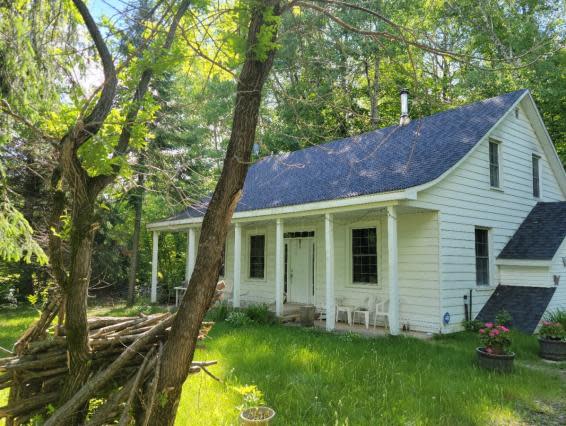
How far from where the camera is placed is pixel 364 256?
12.0 metres

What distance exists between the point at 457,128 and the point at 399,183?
149 inches

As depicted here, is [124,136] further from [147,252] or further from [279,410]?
[147,252]

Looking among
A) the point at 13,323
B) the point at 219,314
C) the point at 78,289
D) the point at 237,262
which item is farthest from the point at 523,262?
the point at 13,323

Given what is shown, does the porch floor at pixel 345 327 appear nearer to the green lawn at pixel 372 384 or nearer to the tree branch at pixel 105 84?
the green lawn at pixel 372 384

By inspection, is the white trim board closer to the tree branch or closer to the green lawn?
the green lawn

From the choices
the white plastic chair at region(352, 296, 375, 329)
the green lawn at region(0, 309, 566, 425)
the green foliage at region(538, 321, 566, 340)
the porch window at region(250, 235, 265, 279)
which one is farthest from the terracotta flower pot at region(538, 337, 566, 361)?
the porch window at region(250, 235, 265, 279)

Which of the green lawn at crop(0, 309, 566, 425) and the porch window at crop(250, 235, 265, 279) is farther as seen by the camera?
the porch window at crop(250, 235, 265, 279)

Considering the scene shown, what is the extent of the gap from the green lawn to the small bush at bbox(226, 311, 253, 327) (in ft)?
7.47

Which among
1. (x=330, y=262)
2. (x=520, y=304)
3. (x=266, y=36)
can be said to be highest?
(x=266, y=36)

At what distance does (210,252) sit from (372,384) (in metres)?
3.70

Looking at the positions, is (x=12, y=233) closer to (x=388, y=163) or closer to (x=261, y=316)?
(x=261, y=316)

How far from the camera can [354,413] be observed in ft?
15.7

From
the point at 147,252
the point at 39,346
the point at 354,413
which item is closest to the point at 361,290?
the point at 354,413

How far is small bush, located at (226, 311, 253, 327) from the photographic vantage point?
11.0 meters
